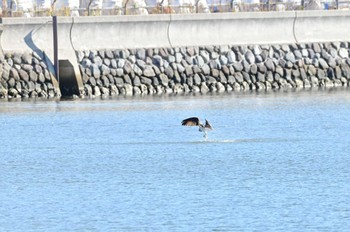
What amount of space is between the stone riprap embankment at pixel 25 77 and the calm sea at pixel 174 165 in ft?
7.49

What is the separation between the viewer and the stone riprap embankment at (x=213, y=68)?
5681 cm

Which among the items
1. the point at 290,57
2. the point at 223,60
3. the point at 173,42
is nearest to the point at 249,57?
the point at 223,60

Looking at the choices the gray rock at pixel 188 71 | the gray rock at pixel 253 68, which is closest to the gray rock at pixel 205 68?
the gray rock at pixel 188 71

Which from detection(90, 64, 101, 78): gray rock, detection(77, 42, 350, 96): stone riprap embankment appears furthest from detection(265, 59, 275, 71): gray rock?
detection(90, 64, 101, 78): gray rock

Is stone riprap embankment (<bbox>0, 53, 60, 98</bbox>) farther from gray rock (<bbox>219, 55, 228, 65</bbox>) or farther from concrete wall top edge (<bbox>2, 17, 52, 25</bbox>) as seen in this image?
gray rock (<bbox>219, 55, 228, 65</bbox>)

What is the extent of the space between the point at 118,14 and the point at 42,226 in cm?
3258

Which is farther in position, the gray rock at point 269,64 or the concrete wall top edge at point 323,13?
the concrete wall top edge at point 323,13

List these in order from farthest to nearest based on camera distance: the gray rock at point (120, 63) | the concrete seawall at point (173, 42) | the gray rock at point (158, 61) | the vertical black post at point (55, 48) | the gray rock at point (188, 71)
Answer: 1. the gray rock at point (188, 71)
2. the gray rock at point (158, 61)
3. the gray rock at point (120, 63)
4. the concrete seawall at point (173, 42)
5. the vertical black post at point (55, 48)

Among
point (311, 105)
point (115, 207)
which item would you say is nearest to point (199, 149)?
point (115, 207)

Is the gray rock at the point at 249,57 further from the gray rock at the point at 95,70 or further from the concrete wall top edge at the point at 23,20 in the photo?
the concrete wall top edge at the point at 23,20

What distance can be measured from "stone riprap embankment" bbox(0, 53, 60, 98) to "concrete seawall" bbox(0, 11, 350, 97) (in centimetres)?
5

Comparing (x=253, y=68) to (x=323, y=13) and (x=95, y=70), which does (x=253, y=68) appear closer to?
(x=323, y=13)

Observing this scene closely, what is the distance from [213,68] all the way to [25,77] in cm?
701

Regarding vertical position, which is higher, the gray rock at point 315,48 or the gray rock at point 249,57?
the gray rock at point 315,48
